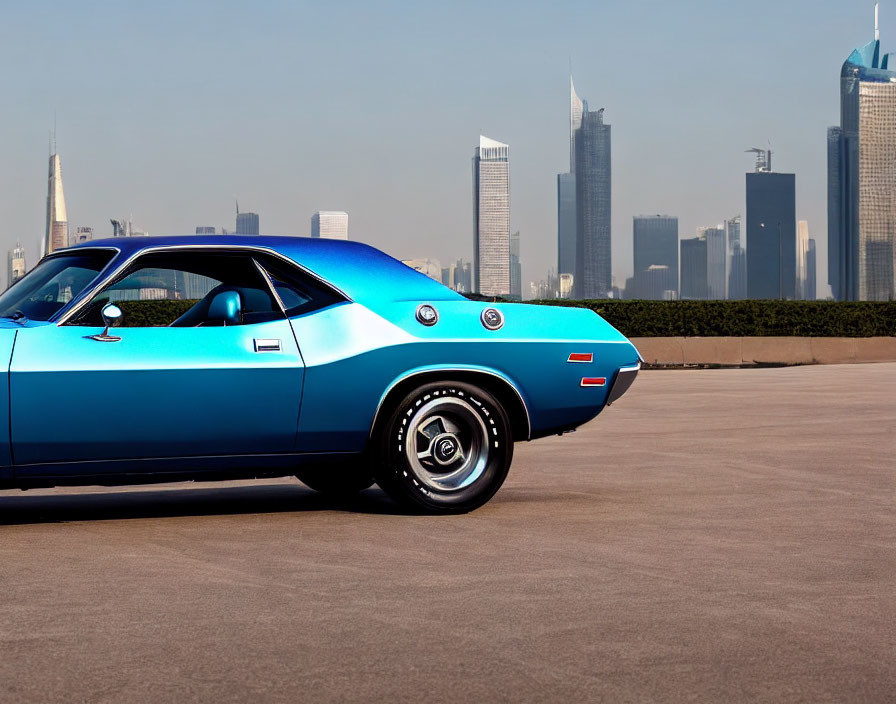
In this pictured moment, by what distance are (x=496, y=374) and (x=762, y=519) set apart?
166 cm

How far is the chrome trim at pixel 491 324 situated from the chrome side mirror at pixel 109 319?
1.99 meters

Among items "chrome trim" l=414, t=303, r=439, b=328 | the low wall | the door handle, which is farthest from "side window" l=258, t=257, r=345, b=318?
the low wall

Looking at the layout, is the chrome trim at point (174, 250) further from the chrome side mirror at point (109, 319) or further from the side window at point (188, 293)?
the chrome side mirror at point (109, 319)

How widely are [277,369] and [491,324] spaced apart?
1254 millimetres

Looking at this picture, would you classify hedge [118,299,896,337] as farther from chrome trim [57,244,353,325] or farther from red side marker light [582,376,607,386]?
chrome trim [57,244,353,325]

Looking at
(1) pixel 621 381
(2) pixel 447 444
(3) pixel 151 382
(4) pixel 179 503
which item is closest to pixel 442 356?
(2) pixel 447 444

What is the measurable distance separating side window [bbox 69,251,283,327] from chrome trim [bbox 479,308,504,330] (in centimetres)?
113

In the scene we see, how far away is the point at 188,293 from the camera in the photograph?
8.25m

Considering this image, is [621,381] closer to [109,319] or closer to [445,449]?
[445,449]

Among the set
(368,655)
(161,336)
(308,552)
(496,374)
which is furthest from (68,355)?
(368,655)

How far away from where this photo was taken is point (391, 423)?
25.8 ft

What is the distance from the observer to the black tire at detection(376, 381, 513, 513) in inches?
311

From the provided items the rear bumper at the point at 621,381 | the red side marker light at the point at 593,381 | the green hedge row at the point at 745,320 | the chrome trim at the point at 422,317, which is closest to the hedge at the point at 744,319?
the green hedge row at the point at 745,320

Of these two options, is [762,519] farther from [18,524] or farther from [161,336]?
[18,524]
